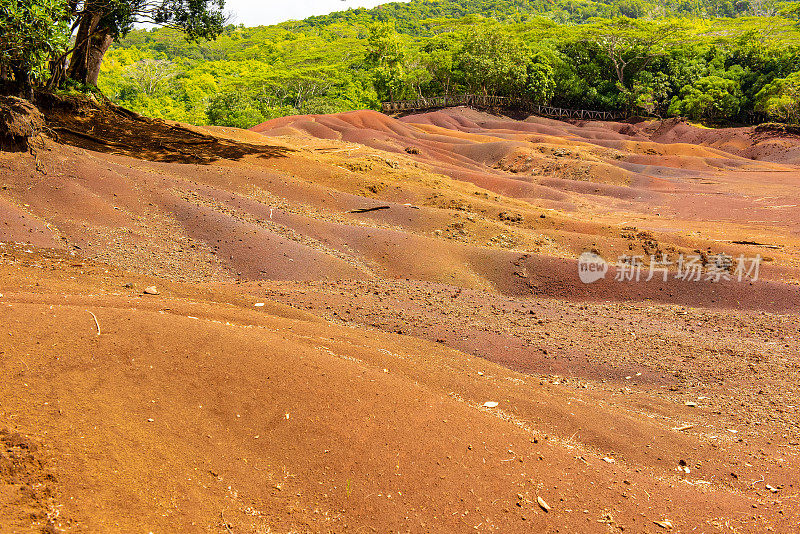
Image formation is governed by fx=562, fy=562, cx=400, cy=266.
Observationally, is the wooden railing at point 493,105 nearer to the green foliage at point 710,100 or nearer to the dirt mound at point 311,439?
the green foliage at point 710,100

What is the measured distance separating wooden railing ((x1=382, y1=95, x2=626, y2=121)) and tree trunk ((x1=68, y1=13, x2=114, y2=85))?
3728cm

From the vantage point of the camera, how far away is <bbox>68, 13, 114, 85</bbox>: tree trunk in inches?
572

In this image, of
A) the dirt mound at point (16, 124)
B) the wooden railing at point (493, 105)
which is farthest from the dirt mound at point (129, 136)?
the wooden railing at point (493, 105)

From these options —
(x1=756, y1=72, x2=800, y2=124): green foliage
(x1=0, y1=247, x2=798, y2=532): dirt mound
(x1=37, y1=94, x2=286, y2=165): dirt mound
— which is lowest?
(x1=0, y1=247, x2=798, y2=532): dirt mound

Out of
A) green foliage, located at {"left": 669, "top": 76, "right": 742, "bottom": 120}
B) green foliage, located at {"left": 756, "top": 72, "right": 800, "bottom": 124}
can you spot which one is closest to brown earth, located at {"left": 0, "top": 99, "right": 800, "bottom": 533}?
green foliage, located at {"left": 756, "top": 72, "right": 800, "bottom": 124}

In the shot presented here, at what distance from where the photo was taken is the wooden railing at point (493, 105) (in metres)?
51.5

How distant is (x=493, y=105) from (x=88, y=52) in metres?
42.1

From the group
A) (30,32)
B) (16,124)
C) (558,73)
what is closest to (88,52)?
(30,32)

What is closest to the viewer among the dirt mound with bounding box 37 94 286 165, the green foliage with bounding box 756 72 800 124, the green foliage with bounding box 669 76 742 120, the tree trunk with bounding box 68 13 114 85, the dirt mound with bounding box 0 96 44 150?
the dirt mound with bounding box 0 96 44 150

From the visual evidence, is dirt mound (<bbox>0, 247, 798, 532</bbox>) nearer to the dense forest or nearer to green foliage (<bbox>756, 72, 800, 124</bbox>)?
the dense forest

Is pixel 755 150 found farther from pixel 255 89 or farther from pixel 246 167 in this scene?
pixel 255 89

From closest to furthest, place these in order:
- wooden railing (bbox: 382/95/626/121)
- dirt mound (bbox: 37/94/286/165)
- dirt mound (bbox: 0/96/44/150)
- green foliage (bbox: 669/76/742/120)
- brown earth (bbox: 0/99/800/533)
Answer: brown earth (bbox: 0/99/800/533)
dirt mound (bbox: 0/96/44/150)
dirt mound (bbox: 37/94/286/165)
green foliage (bbox: 669/76/742/120)
wooden railing (bbox: 382/95/626/121)

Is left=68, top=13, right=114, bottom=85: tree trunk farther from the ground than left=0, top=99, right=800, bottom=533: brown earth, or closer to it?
farther from the ground

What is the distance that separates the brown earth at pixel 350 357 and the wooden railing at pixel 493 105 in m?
36.2
